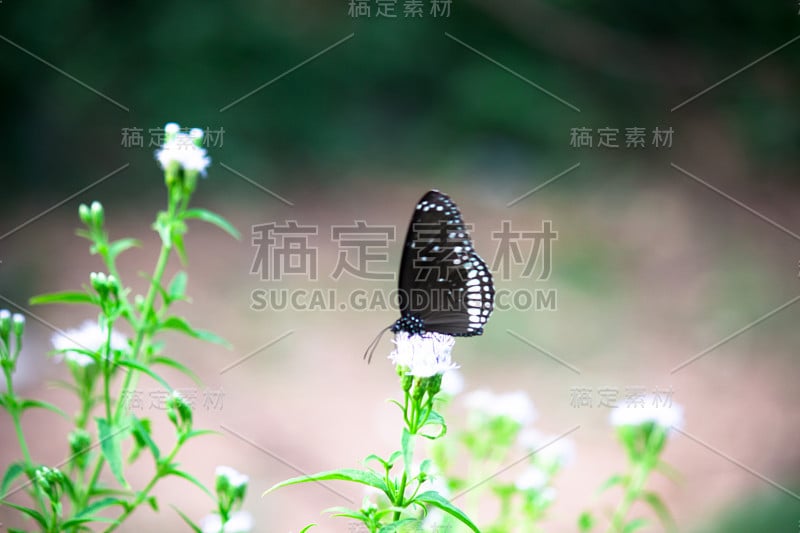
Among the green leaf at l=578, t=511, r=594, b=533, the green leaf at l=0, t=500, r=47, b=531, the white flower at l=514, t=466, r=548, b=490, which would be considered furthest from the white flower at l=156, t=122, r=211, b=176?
the green leaf at l=578, t=511, r=594, b=533

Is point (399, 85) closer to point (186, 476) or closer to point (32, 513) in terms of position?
point (186, 476)

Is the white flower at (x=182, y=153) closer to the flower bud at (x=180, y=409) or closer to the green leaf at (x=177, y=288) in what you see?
the green leaf at (x=177, y=288)

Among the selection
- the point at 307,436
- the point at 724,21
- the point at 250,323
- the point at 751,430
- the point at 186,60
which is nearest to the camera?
the point at 307,436

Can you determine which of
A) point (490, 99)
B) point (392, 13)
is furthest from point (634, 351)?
point (392, 13)

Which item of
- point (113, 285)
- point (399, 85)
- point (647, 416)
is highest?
point (399, 85)

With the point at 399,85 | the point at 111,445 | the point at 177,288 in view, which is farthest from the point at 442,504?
the point at 399,85

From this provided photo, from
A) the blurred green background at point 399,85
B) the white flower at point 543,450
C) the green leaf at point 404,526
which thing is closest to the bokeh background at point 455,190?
the blurred green background at point 399,85

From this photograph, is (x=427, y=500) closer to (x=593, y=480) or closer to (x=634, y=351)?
(x=593, y=480)
